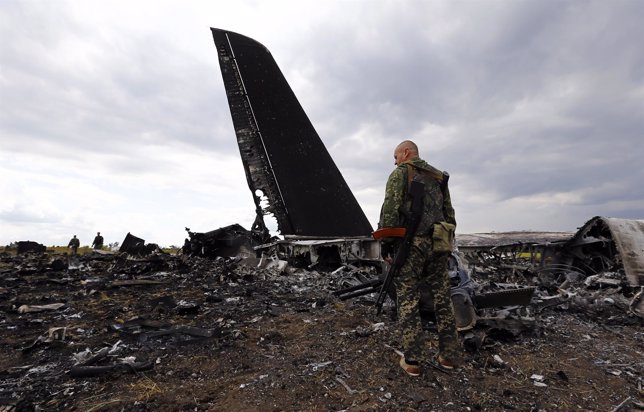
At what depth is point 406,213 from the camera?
3.02 metres

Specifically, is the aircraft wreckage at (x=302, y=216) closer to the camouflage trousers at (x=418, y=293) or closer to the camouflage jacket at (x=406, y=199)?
the camouflage trousers at (x=418, y=293)

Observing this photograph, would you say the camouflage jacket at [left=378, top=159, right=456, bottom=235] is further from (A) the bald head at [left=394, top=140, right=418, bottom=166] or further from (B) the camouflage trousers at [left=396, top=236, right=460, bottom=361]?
(B) the camouflage trousers at [left=396, top=236, right=460, bottom=361]

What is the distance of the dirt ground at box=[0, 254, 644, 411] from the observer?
2.47 metres

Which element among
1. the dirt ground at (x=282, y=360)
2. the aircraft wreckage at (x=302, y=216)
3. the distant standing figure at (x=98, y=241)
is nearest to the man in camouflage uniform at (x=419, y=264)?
the dirt ground at (x=282, y=360)

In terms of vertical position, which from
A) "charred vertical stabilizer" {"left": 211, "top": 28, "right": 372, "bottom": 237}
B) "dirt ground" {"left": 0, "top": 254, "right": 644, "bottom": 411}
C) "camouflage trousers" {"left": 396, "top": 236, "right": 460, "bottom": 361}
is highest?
"charred vertical stabilizer" {"left": 211, "top": 28, "right": 372, "bottom": 237}

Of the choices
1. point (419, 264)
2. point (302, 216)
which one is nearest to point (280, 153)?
point (302, 216)

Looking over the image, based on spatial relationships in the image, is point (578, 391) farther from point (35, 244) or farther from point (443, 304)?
point (35, 244)

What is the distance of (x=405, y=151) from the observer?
3225 millimetres

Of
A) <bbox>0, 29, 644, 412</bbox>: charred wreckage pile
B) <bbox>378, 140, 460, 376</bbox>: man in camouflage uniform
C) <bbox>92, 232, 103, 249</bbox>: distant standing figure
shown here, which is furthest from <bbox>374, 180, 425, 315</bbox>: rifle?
<bbox>92, 232, 103, 249</bbox>: distant standing figure

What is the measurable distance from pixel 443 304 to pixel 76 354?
11.5 ft

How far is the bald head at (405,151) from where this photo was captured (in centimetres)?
321

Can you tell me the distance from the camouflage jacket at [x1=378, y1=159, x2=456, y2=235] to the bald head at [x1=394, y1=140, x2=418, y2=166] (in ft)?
0.33

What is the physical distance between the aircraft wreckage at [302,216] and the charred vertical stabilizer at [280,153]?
0.11ft

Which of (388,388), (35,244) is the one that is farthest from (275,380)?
(35,244)
